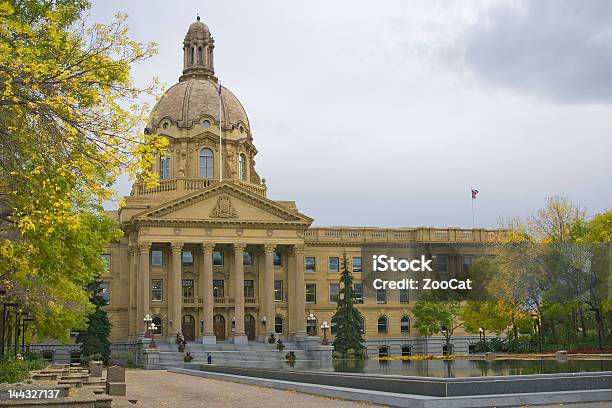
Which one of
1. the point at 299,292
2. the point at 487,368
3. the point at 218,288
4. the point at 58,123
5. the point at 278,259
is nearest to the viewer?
the point at 58,123

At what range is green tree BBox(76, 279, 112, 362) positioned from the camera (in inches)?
2680

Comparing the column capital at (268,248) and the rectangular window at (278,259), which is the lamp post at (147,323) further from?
the rectangular window at (278,259)

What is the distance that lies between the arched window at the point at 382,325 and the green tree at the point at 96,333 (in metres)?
28.2

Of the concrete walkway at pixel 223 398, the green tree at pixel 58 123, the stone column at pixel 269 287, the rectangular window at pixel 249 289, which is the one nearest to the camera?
the green tree at pixel 58 123

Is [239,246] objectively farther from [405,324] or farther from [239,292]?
[405,324]

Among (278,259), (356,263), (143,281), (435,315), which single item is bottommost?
(435,315)

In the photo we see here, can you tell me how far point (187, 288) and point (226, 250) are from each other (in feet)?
16.5

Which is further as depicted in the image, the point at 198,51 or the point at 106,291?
the point at 198,51

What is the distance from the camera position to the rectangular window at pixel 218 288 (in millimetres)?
77062

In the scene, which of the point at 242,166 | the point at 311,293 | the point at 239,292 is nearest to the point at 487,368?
the point at 239,292

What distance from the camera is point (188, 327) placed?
7588 centimetres

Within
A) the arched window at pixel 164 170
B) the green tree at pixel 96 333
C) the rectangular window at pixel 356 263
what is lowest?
the green tree at pixel 96 333

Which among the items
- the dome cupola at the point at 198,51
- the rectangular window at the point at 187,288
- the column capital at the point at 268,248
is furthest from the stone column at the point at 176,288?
the dome cupola at the point at 198,51

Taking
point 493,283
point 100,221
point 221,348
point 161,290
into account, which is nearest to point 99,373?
point 100,221
